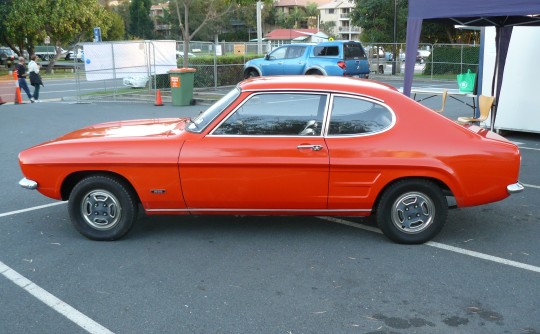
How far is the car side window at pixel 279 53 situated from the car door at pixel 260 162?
53.6ft

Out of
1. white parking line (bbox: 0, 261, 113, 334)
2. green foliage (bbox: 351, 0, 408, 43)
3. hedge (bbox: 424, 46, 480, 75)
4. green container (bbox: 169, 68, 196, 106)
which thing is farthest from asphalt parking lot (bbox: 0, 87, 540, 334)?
green foliage (bbox: 351, 0, 408, 43)

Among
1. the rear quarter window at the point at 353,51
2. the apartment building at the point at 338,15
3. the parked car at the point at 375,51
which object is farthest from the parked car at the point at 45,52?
the apartment building at the point at 338,15

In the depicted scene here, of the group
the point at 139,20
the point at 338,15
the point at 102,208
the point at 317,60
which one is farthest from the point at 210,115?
the point at 338,15

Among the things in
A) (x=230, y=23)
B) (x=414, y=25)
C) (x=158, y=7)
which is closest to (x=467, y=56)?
(x=414, y=25)

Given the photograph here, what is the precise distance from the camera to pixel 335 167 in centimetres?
496

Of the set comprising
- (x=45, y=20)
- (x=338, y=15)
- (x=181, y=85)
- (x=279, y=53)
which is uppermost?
(x=338, y=15)

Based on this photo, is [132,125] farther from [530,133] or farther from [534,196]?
[530,133]

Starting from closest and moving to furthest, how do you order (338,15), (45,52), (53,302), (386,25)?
(53,302)
(386,25)
(45,52)
(338,15)

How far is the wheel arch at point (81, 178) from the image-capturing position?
515 centimetres

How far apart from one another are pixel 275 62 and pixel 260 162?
16.6m

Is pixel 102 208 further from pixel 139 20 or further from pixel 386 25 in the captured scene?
pixel 139 20

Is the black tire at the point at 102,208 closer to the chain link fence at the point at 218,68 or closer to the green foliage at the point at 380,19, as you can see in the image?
the chain link fence at the point at 218,68

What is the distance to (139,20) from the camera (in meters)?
74.8

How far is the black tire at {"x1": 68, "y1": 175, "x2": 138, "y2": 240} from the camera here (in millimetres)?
5090
